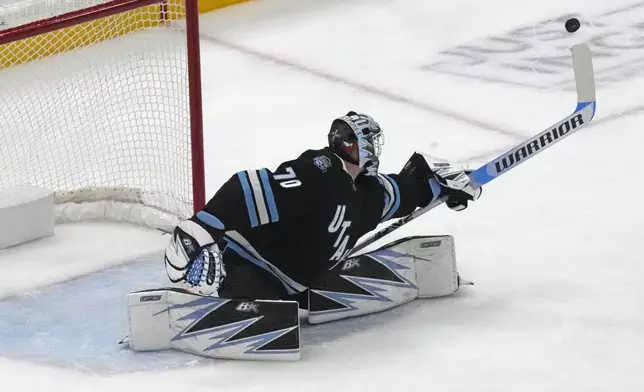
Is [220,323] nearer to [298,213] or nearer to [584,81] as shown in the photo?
[298,213]

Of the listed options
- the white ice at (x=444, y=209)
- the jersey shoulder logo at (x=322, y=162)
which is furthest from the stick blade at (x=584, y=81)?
the jersey shoulder logo at (x=322, y=162)

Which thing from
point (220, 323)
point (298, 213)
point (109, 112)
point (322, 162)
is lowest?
point (220, 323)

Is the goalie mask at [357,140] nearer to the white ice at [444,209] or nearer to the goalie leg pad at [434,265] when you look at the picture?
the goalie leg pad at [434,265]

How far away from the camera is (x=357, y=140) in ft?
11.1

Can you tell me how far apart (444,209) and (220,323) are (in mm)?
1352

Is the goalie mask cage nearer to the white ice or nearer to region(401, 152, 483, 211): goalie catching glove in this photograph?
the white ice

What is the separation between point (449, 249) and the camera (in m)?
3.65

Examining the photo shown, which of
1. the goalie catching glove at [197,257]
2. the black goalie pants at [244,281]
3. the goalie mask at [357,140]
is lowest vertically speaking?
the black goalie pants at [244,281]

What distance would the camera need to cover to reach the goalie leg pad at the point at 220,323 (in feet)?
10.9

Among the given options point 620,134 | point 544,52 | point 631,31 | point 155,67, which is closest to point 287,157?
point 155,67

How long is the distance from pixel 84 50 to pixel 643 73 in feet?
8.15

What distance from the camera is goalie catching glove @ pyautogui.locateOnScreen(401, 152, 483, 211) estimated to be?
12.2ft

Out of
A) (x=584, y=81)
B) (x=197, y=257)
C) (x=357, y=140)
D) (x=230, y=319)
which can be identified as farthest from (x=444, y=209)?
(x=197, y=257)

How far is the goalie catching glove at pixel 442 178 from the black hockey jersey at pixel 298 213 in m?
0.21
